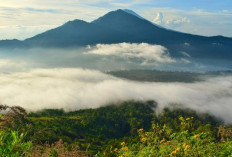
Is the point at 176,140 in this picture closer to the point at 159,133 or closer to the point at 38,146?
the point at 159,133

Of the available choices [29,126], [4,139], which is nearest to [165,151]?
[29,126]

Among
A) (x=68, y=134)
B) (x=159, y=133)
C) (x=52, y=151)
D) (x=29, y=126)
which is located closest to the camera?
(x=29, y=126)

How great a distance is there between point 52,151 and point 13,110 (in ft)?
5.36

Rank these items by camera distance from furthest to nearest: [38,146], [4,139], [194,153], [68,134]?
[68,134] < [194,153] < [38,146] < [4,139]

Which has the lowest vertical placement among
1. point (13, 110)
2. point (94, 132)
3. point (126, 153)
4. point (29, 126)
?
point (94, 132)

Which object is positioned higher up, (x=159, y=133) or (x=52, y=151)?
→ (x=52, y=151)

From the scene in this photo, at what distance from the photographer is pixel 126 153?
9.86m

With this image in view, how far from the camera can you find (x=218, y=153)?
30.4 ft

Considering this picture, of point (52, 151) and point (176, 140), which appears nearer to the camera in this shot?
point (52, 151)

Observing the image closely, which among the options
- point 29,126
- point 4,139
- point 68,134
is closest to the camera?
point 4,139

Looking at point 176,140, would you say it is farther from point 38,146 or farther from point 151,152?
point 38,146

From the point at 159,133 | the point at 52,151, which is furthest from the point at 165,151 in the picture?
the point at 52,151

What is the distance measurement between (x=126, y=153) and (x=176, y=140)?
79.7 inches

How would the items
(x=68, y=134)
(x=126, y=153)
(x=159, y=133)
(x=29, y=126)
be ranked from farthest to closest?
(x=68, y=134) < (x=159, y=133) < (x=126, y=153) < (x=29, y=126)
